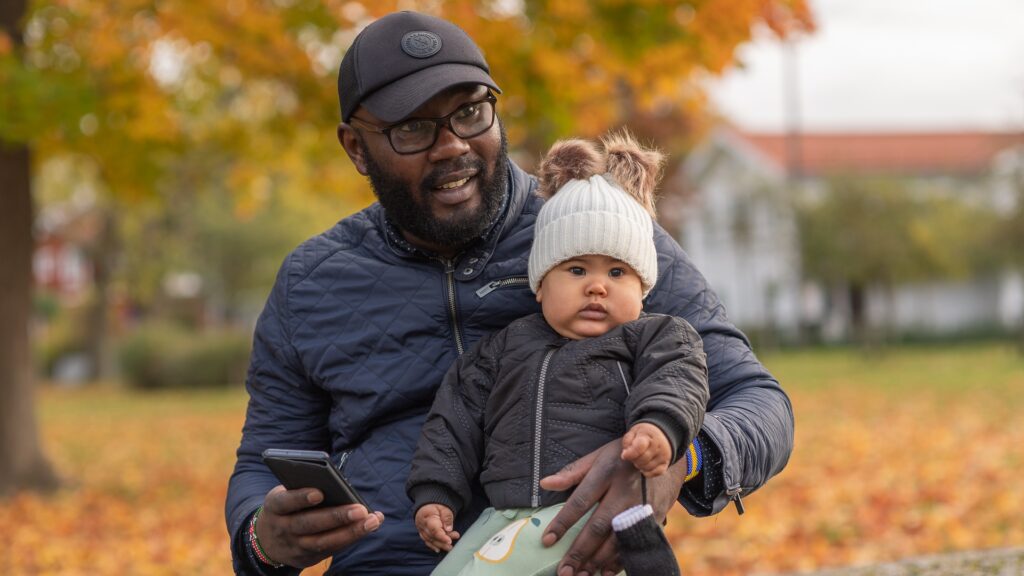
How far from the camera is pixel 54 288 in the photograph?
6588 cm

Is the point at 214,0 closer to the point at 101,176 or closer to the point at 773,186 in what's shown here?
the point at 101,176

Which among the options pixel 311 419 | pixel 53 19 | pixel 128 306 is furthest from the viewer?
pixel 128 306

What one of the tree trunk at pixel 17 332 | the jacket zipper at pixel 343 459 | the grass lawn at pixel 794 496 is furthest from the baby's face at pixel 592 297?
the tree trunk at pixel 17 332

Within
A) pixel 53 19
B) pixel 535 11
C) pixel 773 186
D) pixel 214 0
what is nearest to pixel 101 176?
pixel 53 19

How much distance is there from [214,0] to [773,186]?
30.0 m

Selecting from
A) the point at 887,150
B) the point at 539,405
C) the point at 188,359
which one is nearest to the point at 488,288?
the point at 539,405

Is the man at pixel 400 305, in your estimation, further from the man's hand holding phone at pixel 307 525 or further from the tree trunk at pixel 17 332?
the tree trunk at pixel 17 332

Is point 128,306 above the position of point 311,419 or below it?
below

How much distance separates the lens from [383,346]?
112 inches

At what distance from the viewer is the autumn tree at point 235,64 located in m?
9.25

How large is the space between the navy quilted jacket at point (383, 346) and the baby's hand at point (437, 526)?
16 cm

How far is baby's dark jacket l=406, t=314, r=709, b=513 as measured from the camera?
2389 mm

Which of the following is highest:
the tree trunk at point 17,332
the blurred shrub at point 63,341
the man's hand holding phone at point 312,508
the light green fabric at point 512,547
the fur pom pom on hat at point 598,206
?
the fur pom pom on hat at point 598,206

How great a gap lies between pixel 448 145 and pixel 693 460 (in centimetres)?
89
